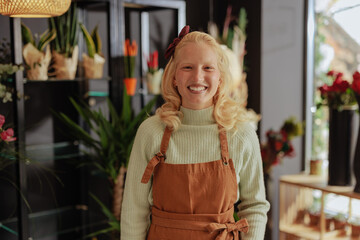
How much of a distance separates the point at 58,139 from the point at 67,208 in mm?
533

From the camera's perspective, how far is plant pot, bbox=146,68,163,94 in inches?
124

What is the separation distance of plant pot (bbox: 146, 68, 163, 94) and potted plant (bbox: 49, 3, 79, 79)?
63 centimetres

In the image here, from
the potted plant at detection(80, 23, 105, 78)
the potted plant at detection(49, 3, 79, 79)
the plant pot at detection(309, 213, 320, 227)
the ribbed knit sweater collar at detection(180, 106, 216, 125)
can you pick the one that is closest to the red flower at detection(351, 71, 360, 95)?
the plant pot at detection(309, 213, 320, 227)

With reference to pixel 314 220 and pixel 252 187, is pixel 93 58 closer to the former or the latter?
pixel 252 187

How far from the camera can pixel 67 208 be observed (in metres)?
3.15

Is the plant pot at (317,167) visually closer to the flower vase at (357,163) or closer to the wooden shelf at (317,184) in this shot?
the wooden shelf at (317,184)

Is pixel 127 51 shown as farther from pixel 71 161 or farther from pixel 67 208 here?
pixel 67 208

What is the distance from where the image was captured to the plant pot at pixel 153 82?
3152 millimetres

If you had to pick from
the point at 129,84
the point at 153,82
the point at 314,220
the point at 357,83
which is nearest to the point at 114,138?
the point at 129,84

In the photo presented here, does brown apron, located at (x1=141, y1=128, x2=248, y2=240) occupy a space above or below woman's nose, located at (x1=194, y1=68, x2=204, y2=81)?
below

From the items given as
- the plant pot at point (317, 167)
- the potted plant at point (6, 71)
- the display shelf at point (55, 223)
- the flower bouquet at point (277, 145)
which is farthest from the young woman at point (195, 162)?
the plant pot at point (317, 167)

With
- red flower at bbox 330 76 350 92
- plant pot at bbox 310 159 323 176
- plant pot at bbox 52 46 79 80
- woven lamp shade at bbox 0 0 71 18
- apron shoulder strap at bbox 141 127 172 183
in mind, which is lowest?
plant pot at bbox 310 159 323 176

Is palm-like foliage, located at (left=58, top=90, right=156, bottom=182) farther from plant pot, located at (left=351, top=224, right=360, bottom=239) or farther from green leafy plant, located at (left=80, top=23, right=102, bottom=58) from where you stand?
plant pot, located at (left=351, top=224, right=360, bottom=239)

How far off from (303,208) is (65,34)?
2.21 metres
